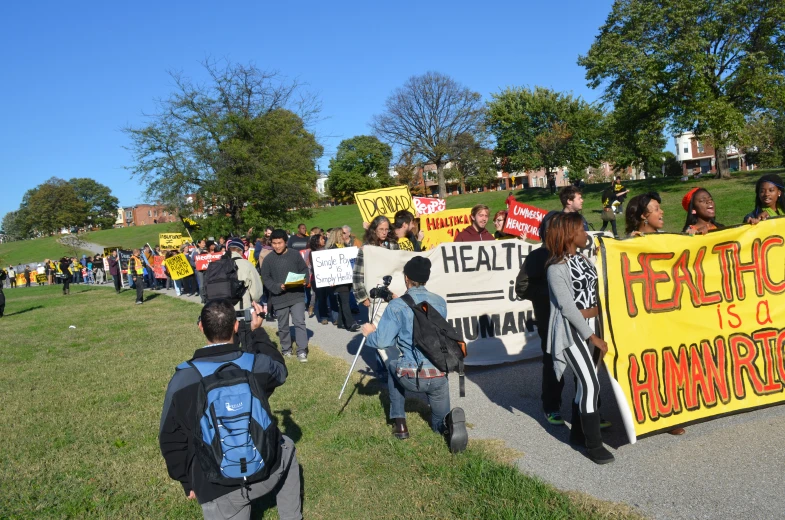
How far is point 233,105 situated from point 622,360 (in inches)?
990

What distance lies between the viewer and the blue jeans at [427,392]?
17.0ft

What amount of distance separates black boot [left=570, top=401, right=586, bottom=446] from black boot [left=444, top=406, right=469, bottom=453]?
85 centimetres

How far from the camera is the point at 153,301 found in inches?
898

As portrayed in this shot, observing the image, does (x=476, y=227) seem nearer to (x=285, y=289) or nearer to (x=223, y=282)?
(x=285, y=289)

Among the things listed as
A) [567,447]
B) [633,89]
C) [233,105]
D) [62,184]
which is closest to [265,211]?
[233,105]

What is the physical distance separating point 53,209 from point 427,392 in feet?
420

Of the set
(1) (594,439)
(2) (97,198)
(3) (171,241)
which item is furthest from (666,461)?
(2) (97,198)

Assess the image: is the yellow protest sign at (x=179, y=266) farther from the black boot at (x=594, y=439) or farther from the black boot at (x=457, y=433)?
the black boot at (x=594, y=439)

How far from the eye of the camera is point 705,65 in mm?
38875

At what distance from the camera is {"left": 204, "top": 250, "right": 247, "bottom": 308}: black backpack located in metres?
7.62

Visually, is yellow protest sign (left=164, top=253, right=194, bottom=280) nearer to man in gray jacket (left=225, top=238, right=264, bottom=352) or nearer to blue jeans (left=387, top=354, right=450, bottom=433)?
man in gray jacket (left=225, top=238, right=264, bottom=352)

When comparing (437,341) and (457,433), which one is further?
(457,433)

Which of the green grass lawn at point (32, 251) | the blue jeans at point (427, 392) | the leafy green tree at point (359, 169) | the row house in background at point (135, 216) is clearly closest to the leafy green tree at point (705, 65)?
the blue jeans at point (427, 392)

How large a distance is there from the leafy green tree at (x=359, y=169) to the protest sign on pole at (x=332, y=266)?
253 feet
